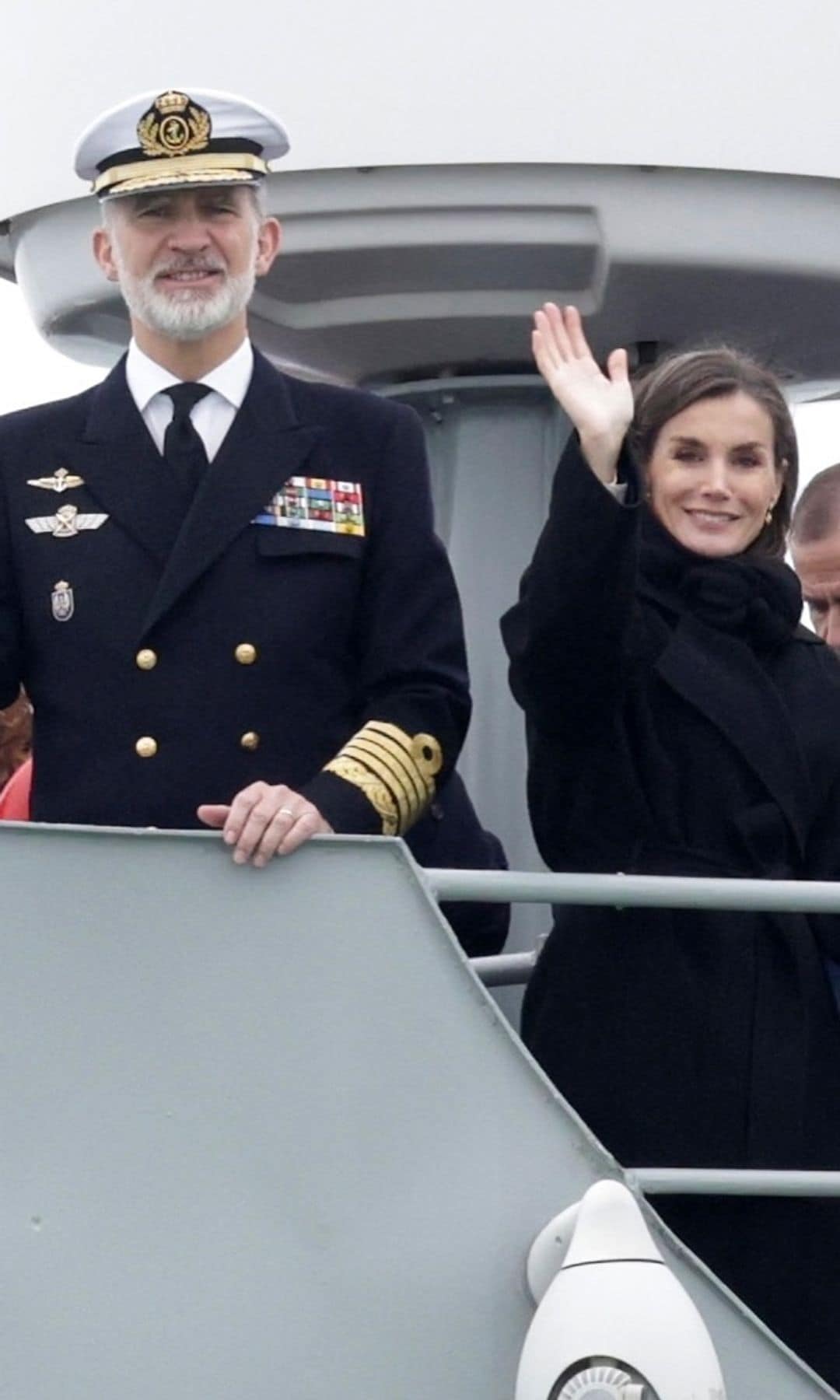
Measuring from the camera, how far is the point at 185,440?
315 centimetres

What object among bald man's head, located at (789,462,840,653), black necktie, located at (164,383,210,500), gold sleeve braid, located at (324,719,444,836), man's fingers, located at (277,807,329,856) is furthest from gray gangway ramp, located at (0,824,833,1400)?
bald man's head, located at (789,462,840,653)

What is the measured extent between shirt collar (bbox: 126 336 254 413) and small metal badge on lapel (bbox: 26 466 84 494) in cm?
10

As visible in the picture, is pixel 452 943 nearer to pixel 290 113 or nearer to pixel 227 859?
pixel 227 859

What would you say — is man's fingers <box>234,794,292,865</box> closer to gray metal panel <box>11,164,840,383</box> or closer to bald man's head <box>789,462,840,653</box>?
bald man's head <box>789,462,840,653</box>

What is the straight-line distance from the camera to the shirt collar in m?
3.15

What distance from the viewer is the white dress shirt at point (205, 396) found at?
3.15 m

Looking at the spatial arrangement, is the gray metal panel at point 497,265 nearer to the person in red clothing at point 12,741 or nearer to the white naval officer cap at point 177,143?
the person in red clothing at point 12,741

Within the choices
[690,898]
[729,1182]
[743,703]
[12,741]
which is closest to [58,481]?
[743,703]

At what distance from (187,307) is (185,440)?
0.48 feet

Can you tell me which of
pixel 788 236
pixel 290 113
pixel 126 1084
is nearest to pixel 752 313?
pixel 788 236

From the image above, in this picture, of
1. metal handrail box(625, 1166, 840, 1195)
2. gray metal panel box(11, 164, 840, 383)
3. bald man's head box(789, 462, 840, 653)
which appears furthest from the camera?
gray metal panel box(11, 164, 840, 383)

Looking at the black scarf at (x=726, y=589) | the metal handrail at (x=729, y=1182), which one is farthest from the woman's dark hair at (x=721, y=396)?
the metal handrail at (x=729, y=1182)

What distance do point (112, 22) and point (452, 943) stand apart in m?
1.88

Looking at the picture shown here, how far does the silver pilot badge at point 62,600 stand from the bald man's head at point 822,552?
1038mm
